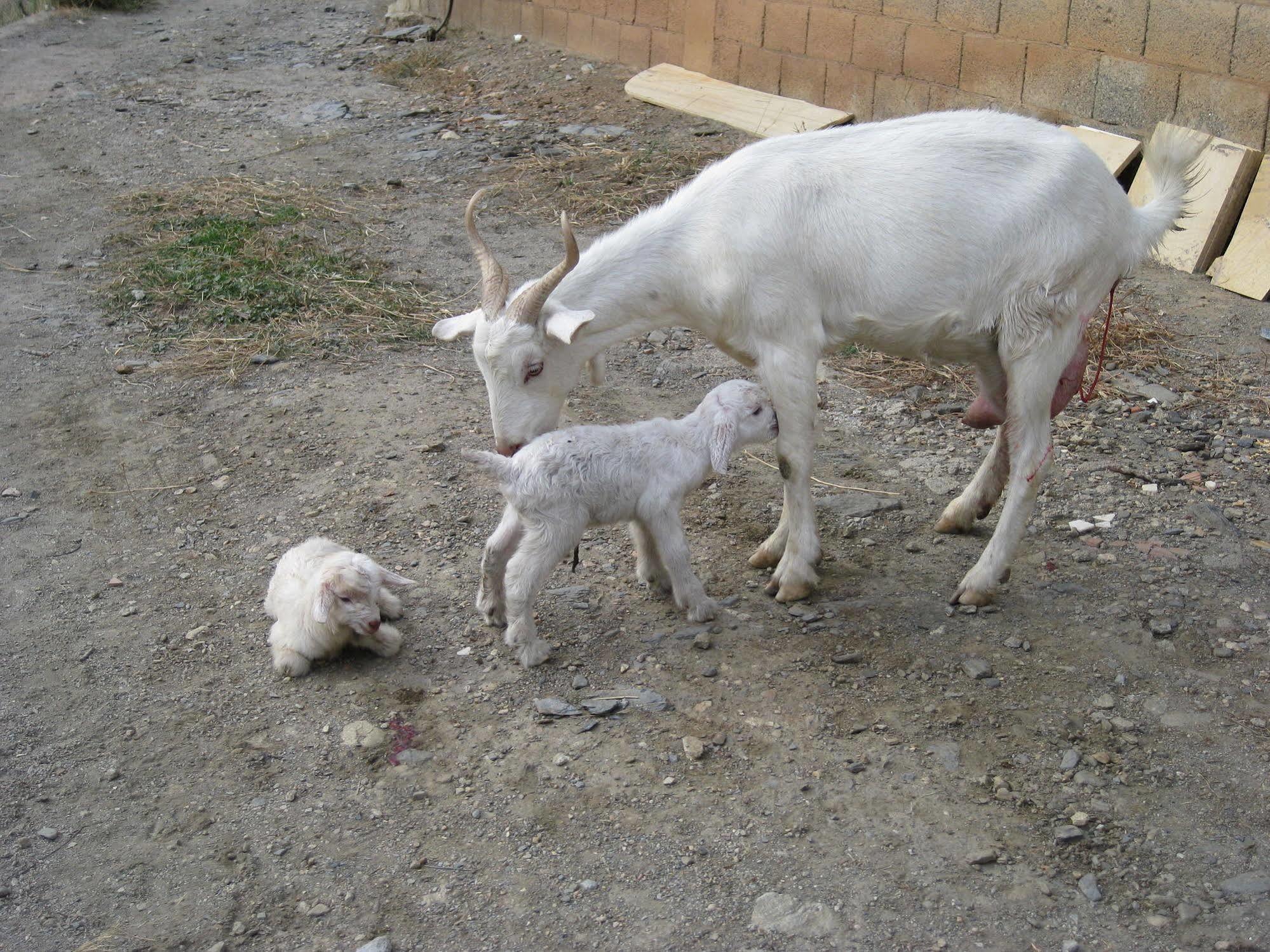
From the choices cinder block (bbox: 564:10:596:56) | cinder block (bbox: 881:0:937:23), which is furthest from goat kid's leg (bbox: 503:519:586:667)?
cinder block (bbox: 564:10:596:56)

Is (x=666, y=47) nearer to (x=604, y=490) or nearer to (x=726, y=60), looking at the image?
(x=726, y=60)

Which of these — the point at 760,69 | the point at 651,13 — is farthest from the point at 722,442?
the point at 651,13

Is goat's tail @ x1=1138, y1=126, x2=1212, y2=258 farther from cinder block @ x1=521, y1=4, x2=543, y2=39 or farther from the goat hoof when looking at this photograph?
cinder block @ x1=521, y1=4, x2=543, y2=39

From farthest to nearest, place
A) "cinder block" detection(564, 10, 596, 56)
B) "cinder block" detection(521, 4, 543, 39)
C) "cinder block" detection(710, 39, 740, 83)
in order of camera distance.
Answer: "cinder block" detection(521, 4, 543, 39) < "cinder block" detection(564, 10, 596, 56) < "cinder block" detection(710, 39, 740, 83)

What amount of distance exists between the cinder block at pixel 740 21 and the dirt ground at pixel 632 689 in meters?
3.97

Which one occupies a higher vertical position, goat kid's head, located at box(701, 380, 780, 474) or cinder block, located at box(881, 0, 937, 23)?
cinder block, located at box(881, 0, 937, 23)

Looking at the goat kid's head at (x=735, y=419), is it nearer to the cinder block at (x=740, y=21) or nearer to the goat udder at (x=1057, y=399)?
the goat udder at (x=1057, y=399)

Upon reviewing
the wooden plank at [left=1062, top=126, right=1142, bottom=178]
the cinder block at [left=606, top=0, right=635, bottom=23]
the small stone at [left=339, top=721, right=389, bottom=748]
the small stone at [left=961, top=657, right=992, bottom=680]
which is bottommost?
the small stone at [left=339, top=721, right=389, bottom=748]

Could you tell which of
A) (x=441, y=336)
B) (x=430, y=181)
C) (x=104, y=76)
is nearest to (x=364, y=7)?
(x=104, y=76)

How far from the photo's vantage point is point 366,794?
3367mm

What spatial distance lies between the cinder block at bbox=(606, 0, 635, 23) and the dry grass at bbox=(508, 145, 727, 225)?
1.96 metres

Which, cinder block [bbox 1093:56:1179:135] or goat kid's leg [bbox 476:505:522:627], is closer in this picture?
goat kid's leg [bbox 476:505:522:627]

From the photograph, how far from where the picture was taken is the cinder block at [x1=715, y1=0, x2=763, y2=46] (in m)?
9.05

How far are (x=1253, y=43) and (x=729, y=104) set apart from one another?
3799 millimetres
